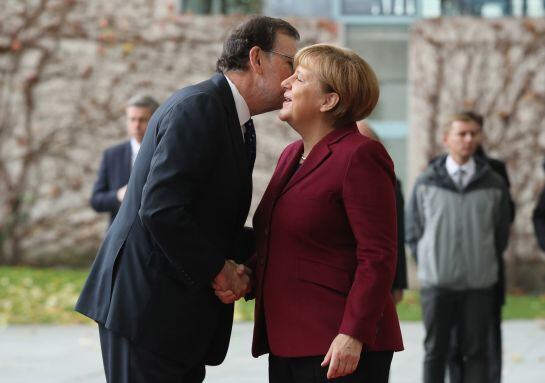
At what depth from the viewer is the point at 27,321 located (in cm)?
1075

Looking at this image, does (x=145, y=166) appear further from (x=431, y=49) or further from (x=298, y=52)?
(x=431, y=49)

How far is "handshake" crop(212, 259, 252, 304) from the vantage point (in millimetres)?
3705

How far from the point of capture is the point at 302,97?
12.1 ft

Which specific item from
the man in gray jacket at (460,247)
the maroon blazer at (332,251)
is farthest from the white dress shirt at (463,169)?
the maroon blazer at (332,251)

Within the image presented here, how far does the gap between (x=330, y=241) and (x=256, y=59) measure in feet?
2.51

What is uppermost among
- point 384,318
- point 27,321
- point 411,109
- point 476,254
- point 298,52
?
point 298,52

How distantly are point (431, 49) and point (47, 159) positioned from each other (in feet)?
16.8

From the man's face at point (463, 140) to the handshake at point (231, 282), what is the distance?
352 cm

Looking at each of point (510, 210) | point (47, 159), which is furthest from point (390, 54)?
point (510, 210)

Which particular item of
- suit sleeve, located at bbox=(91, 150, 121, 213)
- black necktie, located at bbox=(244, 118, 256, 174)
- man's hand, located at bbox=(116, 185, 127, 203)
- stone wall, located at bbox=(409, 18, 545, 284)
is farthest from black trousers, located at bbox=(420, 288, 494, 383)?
stone wall, located at bbox=(409, 18, 545, 284)

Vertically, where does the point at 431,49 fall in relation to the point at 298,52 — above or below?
below

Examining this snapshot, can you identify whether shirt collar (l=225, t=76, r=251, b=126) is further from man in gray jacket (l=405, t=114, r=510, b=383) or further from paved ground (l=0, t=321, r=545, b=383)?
paved ground (l=0, t=321, r=545, b=383)

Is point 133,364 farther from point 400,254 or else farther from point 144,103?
point 144,103

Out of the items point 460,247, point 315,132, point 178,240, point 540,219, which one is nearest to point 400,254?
point 460,247
